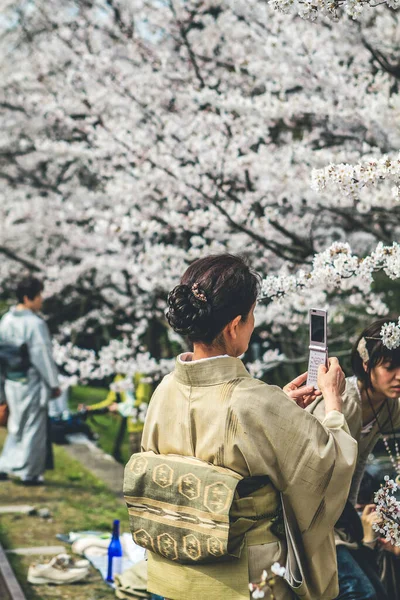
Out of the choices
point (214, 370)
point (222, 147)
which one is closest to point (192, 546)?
point (214, 370)

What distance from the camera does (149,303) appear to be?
8.15 metres

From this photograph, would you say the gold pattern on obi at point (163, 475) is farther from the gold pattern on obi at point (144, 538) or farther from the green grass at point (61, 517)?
the green grass at point (61, 517)

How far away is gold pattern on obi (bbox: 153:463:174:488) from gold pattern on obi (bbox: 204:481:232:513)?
15 cm

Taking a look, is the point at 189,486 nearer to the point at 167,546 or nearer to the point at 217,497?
the point at 217,497

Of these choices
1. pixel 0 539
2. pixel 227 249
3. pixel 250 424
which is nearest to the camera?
pixel 250 424

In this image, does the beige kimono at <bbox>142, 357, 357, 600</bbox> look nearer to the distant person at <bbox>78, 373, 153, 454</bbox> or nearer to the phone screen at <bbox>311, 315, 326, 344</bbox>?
the phone screen at <bbox>311, 315, 326, 344</bbox>

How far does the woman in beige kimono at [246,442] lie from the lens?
7.62ft

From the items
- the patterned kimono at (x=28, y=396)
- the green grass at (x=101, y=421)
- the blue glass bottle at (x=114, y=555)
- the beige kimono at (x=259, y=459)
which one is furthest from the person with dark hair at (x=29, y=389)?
the beige kimono at (x=259, y=459)

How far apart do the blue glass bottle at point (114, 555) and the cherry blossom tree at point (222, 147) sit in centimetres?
166

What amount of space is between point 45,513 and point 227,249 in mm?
2706

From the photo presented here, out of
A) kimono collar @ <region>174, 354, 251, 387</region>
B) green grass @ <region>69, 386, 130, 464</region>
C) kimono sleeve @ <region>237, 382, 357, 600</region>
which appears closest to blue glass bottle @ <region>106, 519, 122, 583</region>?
kimono sleeve @ <region>237, 382, 357, 600</region>

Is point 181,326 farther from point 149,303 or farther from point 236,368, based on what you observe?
point 149,303

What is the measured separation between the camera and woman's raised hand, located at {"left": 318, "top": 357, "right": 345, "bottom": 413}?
2504 millimetres

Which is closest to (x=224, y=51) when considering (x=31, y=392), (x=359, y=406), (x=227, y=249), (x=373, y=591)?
(x=227, y=249)
